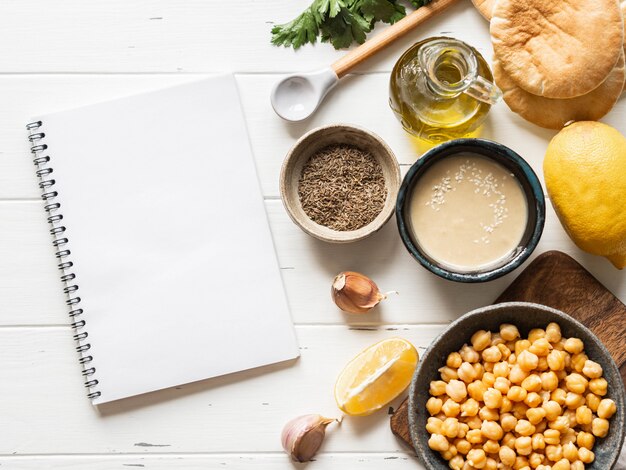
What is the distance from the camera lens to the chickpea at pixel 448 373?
1.32 meters

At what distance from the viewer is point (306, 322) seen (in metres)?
1.48

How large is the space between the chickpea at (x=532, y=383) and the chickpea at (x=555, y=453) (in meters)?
0.11

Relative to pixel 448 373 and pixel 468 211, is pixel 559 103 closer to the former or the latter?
pixel 468 211

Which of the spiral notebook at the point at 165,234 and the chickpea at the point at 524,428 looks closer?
the chickpea at the point at 524,428

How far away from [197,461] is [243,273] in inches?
16.0

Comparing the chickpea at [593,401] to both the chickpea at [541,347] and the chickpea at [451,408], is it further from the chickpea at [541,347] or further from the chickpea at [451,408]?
the chickpea at [451,408]

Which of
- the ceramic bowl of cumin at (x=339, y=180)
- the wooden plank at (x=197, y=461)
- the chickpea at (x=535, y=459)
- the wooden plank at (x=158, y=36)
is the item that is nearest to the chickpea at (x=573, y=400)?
the chickpea at (x=535, y=459)

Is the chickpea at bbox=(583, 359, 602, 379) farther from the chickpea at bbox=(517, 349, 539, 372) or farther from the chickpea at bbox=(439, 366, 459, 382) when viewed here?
the chickpea at bbox=(439, 366, 459, 382)

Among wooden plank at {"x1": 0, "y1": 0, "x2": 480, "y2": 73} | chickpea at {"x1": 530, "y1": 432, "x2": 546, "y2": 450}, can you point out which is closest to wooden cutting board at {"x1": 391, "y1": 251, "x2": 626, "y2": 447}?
chickpea at {"x1": 530, "y1": 432, "x2": 546, "y2": 450}

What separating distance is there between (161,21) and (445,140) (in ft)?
2.09

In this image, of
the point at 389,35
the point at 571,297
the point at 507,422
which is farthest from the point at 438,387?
the point at 389,35

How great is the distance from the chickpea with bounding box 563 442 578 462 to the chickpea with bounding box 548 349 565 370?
5.5 inches

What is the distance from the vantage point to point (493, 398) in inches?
50.5

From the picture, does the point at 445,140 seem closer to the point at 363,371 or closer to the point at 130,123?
the point at 363,371
